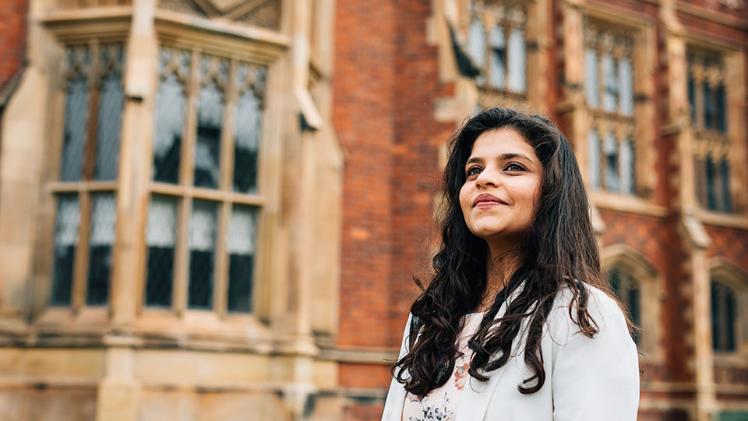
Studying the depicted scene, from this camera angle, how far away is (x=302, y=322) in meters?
7.05

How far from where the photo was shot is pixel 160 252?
6.83m

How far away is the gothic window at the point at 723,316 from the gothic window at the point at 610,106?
2.31m

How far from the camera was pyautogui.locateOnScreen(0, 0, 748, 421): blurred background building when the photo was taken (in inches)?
258

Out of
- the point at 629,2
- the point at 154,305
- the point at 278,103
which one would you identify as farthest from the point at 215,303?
the point at 629,2

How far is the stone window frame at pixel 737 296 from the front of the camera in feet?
40.1

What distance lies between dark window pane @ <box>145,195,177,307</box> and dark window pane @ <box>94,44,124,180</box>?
514mm

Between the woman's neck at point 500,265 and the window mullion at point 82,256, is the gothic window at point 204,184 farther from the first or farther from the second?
the woman's neck at point 500,265

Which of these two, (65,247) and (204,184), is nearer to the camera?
(65,247)

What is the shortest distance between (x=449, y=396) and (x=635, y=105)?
11.3 m

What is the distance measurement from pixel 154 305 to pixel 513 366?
5.68 meters

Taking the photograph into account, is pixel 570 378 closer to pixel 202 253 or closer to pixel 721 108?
pixel 202 253

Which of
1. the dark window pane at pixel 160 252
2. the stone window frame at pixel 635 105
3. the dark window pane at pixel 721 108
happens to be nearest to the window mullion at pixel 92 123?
the dark window pane at pixel 160 252

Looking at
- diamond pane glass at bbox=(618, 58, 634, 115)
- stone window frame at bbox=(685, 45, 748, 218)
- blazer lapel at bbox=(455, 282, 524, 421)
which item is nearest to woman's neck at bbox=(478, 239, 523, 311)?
blazer lapel at bbox=(455, 282, 524, 421)

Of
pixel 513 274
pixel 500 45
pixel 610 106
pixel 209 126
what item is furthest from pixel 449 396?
pixel 610 106
